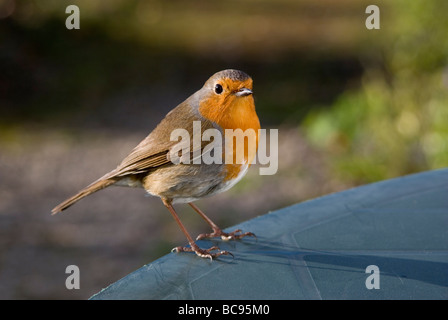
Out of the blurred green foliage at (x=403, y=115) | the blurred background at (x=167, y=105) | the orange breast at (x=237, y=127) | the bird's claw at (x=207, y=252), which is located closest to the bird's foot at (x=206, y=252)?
the bird's claw at (x=207, y=252)

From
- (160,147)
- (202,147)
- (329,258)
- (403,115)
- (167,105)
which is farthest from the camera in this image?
(167,105)

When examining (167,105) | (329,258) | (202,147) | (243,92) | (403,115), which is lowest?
(329,258)

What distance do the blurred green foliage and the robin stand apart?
9.18 ft

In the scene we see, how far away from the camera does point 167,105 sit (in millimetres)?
8031

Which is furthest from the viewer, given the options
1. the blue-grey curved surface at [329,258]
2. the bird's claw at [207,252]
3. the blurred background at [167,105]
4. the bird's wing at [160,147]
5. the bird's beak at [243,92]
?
the blurred background at [167,105]

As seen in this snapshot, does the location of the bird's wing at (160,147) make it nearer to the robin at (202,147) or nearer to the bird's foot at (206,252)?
the robin at (202,147)

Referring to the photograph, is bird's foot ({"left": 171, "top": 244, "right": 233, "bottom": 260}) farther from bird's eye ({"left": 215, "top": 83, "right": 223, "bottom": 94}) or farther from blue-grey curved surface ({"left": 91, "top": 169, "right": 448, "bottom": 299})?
bird's eye ({"left": 215, "top": 83, "right": 223, "bottom": 94})

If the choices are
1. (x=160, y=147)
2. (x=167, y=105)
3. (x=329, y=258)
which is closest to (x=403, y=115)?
(x=160, y=147)

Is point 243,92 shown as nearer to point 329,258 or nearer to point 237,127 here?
point 237,127

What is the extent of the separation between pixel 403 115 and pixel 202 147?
3368mm

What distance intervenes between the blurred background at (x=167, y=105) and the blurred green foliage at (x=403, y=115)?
0.04ft

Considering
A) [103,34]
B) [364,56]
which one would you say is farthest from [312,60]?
[103,34]

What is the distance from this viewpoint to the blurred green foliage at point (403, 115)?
5223mm

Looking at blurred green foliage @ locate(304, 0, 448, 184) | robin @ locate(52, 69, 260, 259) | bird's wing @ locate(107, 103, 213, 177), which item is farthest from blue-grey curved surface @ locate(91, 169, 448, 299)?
blurred green foliage @ locate(304, 0, 448, 184)
